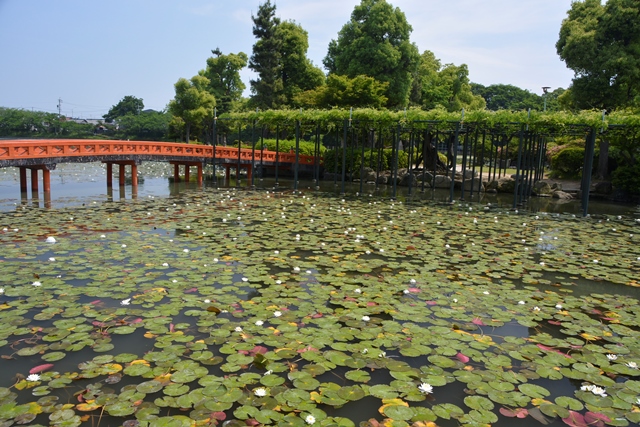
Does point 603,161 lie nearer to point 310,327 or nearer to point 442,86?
point 442,86

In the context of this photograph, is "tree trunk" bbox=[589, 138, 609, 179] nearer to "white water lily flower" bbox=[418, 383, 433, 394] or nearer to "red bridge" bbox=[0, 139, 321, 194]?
"red bridge" bbox=[0, 139, 321, 194]

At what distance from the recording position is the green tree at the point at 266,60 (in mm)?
38125

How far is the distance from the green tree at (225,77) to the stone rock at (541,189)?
30.9 meters

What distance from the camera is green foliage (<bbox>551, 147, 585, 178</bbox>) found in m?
25.9

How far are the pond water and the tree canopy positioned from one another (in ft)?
56.1

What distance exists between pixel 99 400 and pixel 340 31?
3543 centimetres

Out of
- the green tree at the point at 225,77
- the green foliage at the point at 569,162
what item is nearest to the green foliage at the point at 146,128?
the green tree at the point at 225,77

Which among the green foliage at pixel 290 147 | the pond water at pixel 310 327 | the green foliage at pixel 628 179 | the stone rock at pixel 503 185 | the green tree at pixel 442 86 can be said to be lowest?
the pond water at pixel 310 327

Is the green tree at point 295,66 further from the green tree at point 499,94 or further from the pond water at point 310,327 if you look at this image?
the green tree at point 499,94

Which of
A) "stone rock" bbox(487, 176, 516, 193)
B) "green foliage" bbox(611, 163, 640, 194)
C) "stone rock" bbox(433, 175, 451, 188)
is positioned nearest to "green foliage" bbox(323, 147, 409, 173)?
"stone rock" bbox(433, 175, 451, 188)

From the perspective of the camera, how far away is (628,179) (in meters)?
19.6

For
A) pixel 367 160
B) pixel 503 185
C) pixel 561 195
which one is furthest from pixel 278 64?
pixel 561 195

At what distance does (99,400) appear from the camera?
10.8ft

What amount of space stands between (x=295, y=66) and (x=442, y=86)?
41.3ft
